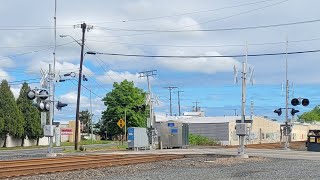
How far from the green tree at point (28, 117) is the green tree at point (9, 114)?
3.53 meters

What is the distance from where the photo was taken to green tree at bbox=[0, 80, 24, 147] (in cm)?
7188

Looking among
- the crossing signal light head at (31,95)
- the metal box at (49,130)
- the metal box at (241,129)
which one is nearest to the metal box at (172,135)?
the metal box at (49,130)

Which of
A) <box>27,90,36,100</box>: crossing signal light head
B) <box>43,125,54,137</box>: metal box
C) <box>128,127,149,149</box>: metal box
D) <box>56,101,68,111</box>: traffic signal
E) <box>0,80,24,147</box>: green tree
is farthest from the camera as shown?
<box>0,80,24,147</box>: green tree

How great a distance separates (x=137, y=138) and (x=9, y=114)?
2959 centimetres

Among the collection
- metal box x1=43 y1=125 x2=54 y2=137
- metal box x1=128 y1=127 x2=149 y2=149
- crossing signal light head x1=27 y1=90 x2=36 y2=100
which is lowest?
metal box x1=128 y1=127 x2=149 y2=149

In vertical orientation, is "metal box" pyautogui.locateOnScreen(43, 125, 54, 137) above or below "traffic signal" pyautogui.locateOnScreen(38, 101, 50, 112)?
below

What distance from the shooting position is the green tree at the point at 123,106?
10000 centimetres

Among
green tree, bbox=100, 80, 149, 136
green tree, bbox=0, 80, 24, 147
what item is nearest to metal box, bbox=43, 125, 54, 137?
green tree, bbox=0, 80, 24, 147

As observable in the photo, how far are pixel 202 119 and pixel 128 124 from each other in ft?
55.3

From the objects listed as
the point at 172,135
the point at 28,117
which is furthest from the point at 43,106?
the point at 28,117

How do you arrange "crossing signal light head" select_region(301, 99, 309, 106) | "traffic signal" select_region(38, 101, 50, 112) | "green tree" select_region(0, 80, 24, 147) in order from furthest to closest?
"green tree" select_region(0, 80, 24, 147), "crossing signal light head" select_region(301, 99, 309, 106), "traffic signal" select_region(38, 101, 50, 112)

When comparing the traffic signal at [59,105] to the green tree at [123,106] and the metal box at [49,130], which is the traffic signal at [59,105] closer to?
the metal box at [49,130]

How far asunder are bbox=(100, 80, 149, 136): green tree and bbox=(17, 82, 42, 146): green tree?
22.7m

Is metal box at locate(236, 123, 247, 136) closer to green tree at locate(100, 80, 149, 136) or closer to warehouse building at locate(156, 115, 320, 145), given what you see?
warehouse building at locate(156, 115, 320, 145)
